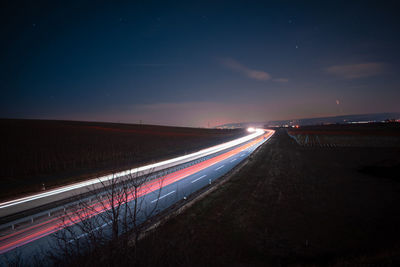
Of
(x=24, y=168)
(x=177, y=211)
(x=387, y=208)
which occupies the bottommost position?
(x=387, y=208)

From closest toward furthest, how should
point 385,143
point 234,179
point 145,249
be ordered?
1. point 145,249
2. point 234,179
3. point 385,143

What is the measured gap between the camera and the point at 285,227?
1008 cm

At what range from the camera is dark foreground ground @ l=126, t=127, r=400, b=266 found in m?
7.35

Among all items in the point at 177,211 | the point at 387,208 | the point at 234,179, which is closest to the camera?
the point at 177,211

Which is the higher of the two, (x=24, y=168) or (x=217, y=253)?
(x=24, y=168)

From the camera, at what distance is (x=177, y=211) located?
11398mm

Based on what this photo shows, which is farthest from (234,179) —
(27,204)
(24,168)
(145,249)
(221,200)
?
(24,168)

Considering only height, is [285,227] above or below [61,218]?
below

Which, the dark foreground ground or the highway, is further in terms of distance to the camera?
the highway

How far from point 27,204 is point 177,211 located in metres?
10.4

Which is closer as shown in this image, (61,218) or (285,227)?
(61,218)

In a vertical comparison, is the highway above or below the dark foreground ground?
above

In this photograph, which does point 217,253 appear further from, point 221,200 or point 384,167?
point 384,167

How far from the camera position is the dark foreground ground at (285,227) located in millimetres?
7348
